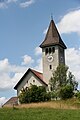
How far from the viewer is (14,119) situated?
2316 cm

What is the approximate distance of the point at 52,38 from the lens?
72312 mm

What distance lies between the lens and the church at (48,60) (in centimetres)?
6850

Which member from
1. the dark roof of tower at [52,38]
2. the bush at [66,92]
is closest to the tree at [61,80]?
the bush at [66,92]

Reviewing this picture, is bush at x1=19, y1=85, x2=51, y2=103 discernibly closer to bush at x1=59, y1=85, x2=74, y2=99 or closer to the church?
bush at x1=59, y1=85, x2=74, y2=99

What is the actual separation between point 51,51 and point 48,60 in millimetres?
1955

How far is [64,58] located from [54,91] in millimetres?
13287

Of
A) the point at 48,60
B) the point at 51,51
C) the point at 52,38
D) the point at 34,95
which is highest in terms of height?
the point at 52,38

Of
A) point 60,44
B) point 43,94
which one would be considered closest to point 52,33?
point 60,44

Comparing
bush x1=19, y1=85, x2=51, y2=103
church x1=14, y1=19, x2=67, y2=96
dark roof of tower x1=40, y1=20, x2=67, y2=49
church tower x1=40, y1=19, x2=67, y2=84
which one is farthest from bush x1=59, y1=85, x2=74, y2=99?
dark roof of tower x1=40, y1=20, x2=67, y2=49

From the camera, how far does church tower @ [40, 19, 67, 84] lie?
70000 millimetres

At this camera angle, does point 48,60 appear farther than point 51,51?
No

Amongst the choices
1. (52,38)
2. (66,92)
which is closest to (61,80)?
(66,92)

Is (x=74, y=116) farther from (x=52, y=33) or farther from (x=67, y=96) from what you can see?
(x=52, y=33)

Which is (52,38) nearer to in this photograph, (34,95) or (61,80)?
(61,80)
